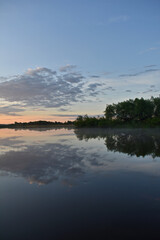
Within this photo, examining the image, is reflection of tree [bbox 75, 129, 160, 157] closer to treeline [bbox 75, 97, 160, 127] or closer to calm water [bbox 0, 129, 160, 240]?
calm water [bbox 0, 129, 160, 240]

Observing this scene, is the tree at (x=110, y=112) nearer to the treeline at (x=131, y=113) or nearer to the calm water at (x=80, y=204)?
the treeline at (x=131, y=113)

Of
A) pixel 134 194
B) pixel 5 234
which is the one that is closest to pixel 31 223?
pixel 5 234

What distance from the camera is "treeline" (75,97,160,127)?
7506 cm

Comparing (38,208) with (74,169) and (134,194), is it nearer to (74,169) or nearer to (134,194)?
(134,194)

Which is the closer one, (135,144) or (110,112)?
(135,144)

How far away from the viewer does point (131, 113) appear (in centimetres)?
7806

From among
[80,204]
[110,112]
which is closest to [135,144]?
[80,204]

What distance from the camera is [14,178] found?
27.5ft

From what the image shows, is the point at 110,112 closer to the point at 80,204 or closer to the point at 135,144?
the point at 135,144

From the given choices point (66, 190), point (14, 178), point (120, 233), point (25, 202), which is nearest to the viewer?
point (120, 233)

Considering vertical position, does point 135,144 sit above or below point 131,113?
below

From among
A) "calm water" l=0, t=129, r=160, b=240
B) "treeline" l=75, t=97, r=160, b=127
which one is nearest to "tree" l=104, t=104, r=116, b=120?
"treeline" l=75, t=97, r=160, b=127

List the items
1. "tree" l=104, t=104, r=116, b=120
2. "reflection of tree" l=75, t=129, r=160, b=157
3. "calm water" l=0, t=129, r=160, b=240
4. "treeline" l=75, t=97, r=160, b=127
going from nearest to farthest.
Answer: "calm water" l=0, t=129, r=160, b=240 < "reflection of tree" l=75, t=129, r=160, b=157 < "treeline" l=75, t=97, r=160, b=127 < "tree" l=104, t=104, r=116, b=120

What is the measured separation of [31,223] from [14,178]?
4.24 metres
